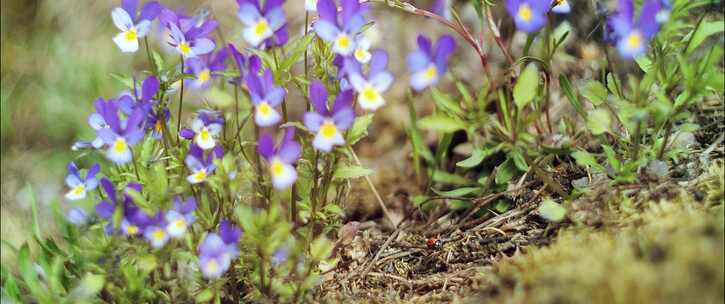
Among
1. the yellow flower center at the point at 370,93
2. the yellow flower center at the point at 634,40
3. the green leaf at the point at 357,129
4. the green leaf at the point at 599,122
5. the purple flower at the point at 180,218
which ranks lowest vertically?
the purple flower at the point at 180,218

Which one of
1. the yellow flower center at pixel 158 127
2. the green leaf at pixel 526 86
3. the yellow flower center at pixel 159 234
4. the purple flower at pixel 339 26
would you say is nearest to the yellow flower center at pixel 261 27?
the purple flower at pixel 339 26

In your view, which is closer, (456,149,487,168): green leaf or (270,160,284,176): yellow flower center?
(270,160,284,176): yellow flower center

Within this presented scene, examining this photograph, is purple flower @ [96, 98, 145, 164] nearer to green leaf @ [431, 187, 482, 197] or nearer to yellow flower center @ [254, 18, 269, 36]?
yellow flower center @ [254, 18, 269, 36]

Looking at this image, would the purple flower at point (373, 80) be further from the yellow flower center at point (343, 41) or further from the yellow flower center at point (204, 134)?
the yellow flower center at point (204, 134)

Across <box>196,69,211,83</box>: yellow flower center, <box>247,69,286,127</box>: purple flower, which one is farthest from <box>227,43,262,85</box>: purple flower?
<box>196,69,211,83</box>: yellow flower center

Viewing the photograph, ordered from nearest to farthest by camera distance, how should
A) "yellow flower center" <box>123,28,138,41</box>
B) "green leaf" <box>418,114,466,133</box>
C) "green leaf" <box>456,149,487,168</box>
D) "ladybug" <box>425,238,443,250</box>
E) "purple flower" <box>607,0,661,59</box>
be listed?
"purple flower" <box>607,0,661,59</box>, "green leaf" <box>418,114,466,133</box>, "yellow flower center" <box>123,28,138,41</box>, "green leaf" <box>456,149,487,168</box>, "ladybug" <box>425,238,443,250</box>
